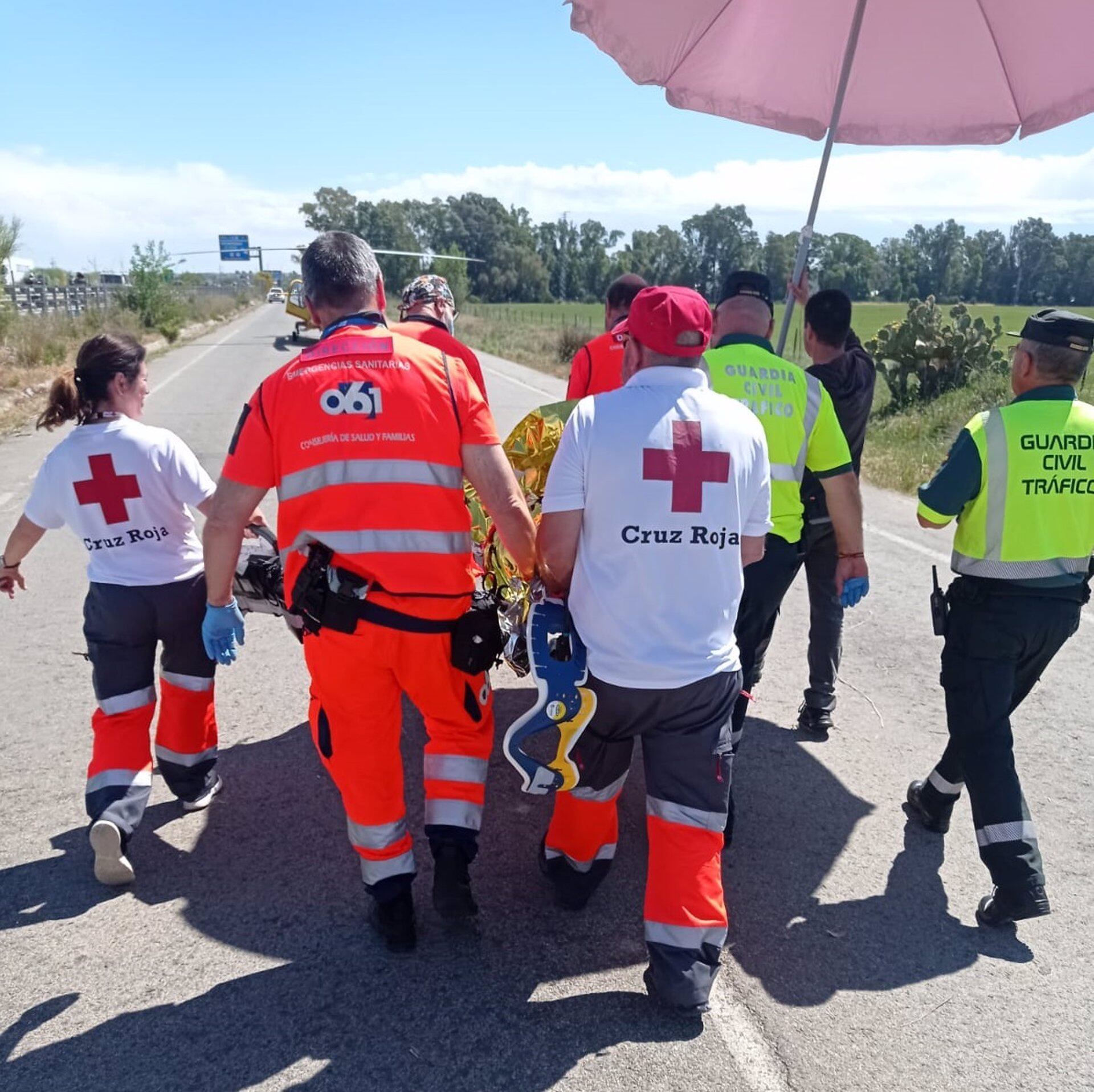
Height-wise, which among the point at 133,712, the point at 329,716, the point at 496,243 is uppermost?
the point at 496,243

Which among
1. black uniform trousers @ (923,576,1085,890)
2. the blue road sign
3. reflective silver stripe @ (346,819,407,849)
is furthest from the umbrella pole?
the blue road sign

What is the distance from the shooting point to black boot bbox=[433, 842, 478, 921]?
113 inches

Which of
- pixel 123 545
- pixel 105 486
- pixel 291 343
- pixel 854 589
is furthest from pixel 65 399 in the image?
pixel 291 343

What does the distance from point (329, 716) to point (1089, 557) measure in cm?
272

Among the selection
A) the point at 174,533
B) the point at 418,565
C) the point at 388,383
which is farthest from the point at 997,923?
the point at 174,533

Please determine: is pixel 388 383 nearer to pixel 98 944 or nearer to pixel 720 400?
pixel 720 400

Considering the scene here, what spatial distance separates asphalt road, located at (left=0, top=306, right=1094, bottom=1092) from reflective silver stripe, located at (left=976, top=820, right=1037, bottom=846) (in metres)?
0.29

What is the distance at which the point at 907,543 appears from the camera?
773 cm

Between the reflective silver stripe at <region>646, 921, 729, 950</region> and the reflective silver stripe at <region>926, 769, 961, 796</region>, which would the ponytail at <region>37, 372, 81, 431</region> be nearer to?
the reflective silver stripe at <region>646, 921, 729, 950</region>

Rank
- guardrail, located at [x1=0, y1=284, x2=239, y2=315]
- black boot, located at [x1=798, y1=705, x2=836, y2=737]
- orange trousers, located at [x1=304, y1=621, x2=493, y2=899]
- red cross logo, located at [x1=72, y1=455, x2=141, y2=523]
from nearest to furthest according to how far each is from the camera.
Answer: orange trousers, located at [x1=304, y1=621, x2=493, y2=899] → red cross logo, located at [x1=72, y1=455, x2=141, y2=523] → black boot, located at [x1=798, y1=705, x2=836, y2=737] → guardrail, located at [x1=0, y1=284, x2=239, y2=315]

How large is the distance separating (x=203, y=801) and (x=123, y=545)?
114 cm

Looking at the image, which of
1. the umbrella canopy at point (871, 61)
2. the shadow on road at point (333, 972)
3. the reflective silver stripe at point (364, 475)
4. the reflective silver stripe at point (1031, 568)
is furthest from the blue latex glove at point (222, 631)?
the umbrella canopy at point (871, 61)

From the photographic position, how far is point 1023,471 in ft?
10.3

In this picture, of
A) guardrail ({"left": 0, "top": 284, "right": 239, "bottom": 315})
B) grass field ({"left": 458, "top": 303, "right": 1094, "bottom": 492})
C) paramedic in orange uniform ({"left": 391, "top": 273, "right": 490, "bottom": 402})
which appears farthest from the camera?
guardrail ({"left": 0, "top": 284, "right": 239, "bottom": 315})
